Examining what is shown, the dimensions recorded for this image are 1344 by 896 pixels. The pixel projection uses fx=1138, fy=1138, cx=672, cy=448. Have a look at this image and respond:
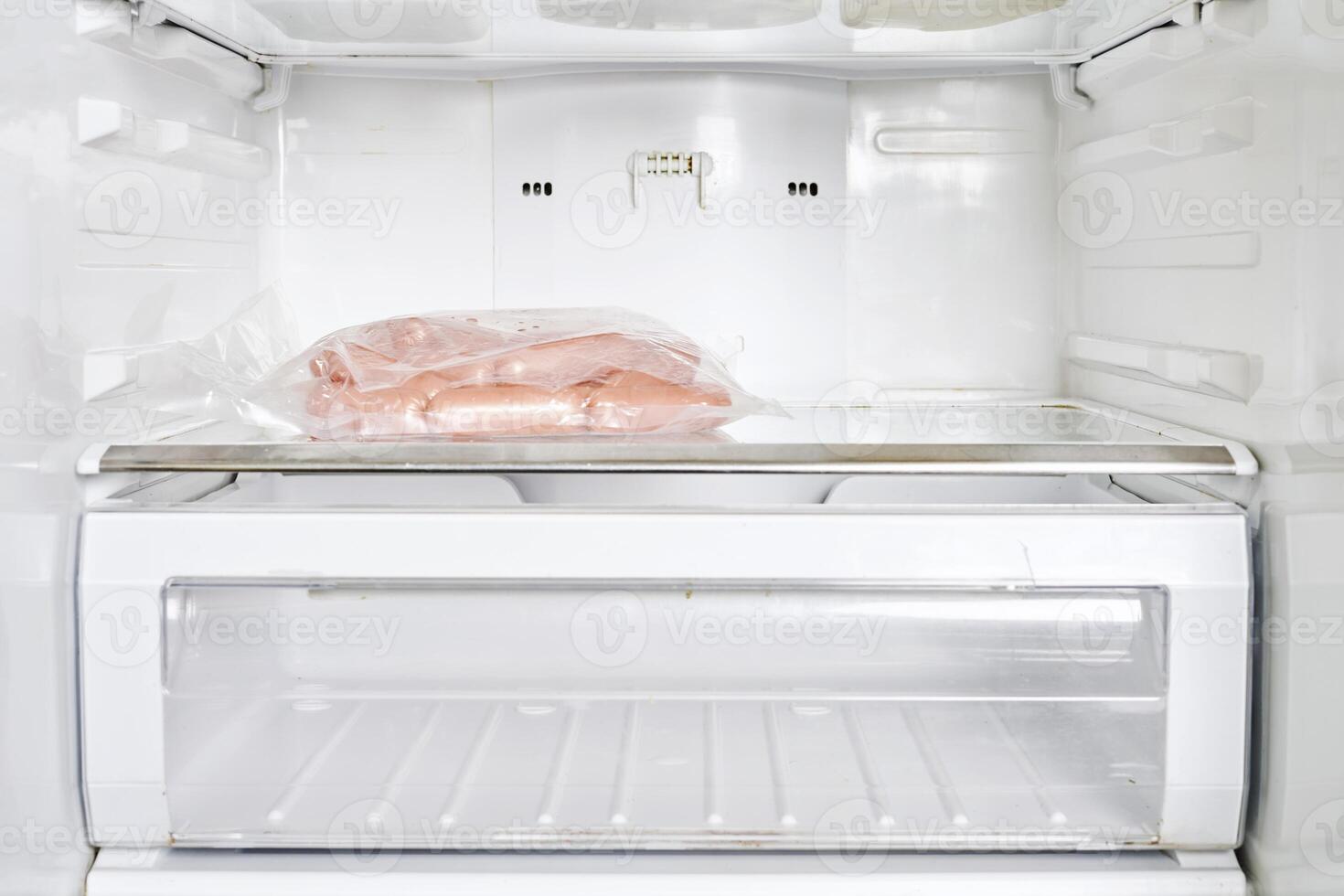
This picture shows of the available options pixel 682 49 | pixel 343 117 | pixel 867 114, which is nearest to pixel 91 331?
pixel 343 117

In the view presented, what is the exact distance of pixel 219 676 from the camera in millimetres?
989

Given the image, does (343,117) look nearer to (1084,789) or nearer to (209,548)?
(209,548)

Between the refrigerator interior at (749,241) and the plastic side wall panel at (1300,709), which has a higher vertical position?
the refrigerator interior at (749,241)

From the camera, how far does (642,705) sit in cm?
104

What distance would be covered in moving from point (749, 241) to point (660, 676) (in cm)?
64

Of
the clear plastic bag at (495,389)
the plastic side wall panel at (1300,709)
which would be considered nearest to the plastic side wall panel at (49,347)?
the clear plastic bag at (495,389)

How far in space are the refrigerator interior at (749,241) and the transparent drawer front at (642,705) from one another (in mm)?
11

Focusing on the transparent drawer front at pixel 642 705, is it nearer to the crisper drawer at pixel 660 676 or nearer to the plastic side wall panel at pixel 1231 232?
the crisper drawer at pixel 660 676

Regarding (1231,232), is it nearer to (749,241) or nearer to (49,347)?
(749,241)

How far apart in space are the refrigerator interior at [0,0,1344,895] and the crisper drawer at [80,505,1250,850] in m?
0.01

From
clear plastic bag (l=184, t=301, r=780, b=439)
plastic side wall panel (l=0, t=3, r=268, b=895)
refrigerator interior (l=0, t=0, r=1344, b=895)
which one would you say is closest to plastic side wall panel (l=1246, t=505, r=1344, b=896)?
refrigerator interior (l=0, t=0, r=1344, b=895)

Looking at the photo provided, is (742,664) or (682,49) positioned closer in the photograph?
(742,664)

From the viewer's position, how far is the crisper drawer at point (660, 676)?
3.12 ft

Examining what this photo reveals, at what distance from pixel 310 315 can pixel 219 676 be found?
2.03 ft
